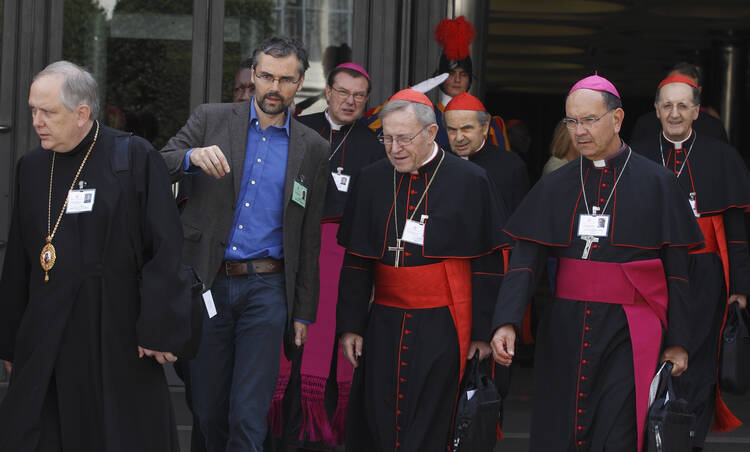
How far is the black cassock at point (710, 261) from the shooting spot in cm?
605

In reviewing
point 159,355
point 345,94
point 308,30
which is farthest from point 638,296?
point 308,30

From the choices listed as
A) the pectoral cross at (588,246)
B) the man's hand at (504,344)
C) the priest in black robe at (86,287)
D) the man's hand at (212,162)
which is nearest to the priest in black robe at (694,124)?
the pectoral cross at (588,246)

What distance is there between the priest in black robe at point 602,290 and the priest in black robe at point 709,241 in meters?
1.39

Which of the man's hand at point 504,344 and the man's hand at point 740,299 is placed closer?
the man's hand at point 504,344

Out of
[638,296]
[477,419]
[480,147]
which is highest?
[480,147]

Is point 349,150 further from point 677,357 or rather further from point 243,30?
point 677,357

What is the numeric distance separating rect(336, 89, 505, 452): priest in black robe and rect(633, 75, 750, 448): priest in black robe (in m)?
1.49

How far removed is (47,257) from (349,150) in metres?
2.23

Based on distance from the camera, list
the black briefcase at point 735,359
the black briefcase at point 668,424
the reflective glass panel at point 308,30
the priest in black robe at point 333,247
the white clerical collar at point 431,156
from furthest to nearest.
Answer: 1. the reflective glass panel at point 308,30
2. the black briefcase at point 735,359
3. the priest in black robe at point 333,247
4. the white clerical collar at point 431,156
5. the black briefcase at point 668,424

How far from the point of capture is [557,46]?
791 inches

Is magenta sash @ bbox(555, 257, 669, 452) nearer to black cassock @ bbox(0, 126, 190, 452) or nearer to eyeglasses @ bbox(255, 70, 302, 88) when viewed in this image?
eyeglasses @ bbox(255, 70, 302, 88)

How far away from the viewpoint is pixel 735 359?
5871 millimetres

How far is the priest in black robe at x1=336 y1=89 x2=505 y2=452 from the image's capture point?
192 inches

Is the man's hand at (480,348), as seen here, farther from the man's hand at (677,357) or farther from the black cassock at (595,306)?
the man's hand at (677,357)
